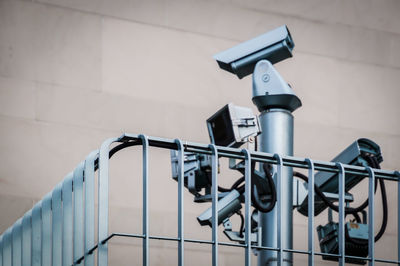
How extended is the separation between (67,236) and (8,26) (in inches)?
126

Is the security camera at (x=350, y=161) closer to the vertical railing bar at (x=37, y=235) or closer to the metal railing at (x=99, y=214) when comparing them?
the metal railing at (x=99, y=214)

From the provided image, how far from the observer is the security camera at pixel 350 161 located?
553 centimetres

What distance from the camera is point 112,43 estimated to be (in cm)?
762

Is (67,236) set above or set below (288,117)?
below

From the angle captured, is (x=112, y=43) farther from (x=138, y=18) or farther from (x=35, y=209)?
(x=35, y=209)

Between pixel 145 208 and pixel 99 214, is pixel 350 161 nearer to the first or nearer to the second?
pixel 145 208

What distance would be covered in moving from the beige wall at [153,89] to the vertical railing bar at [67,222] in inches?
98.7

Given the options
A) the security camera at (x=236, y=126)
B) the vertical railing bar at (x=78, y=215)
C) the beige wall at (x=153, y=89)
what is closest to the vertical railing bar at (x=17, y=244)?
the vertical railing bar at (x=78, y=215)

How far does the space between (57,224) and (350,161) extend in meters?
1.74

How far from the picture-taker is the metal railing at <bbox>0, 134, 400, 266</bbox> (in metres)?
4.34

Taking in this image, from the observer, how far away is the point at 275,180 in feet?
17.6

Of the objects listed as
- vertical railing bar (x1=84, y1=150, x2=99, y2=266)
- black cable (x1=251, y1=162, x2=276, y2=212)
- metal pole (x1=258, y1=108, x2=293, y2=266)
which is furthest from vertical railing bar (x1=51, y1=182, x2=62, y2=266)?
metal pole (x1=258, y1=108, x2=293, y2=266)

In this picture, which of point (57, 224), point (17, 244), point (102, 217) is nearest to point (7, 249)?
point (17, 244)

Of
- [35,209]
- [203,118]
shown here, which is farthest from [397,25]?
[35,209]
